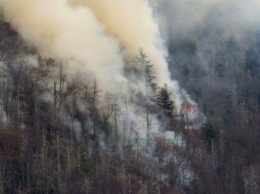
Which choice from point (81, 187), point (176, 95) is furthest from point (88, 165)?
point (176, 95)

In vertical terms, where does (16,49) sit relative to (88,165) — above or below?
above

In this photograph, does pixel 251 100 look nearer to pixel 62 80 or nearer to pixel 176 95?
pixel 176 95

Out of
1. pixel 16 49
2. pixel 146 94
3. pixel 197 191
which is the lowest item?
pixel 197 191

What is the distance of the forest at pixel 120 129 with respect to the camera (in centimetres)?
6894

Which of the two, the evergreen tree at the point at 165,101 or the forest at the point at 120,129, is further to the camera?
the evergreen tree at the point at 165,101

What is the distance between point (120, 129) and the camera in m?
80.9

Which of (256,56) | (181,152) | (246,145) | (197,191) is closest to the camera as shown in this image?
(197,191)

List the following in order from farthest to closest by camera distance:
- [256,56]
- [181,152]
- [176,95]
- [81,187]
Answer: [256,56]
[176,95]
[181,152]
[81,187]

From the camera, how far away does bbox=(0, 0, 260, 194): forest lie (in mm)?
68938

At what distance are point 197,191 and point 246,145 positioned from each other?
1334 cm

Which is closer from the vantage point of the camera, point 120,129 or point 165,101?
point 120,129

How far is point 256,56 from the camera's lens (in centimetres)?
10712

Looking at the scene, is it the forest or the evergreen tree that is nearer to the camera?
the forest

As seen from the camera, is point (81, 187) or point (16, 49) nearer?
point (81, 187)
